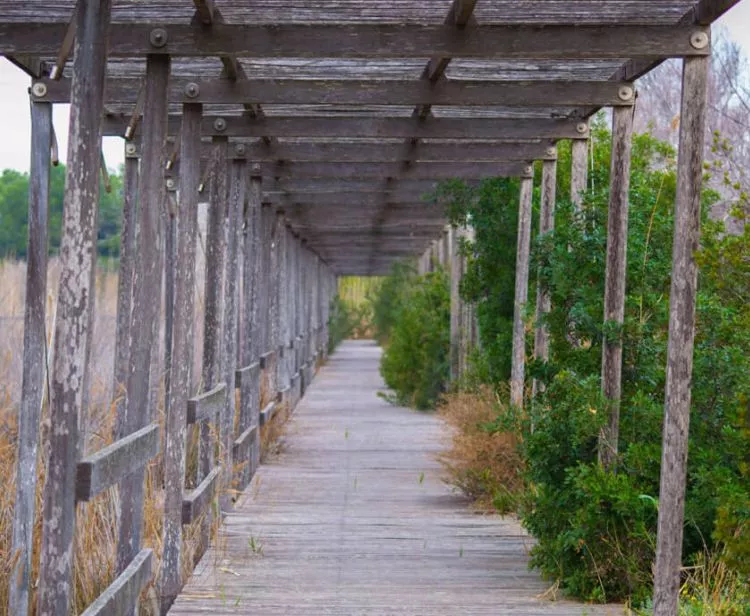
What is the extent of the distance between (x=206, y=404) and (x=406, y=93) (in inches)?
86.4

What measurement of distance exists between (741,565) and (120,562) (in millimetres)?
2782

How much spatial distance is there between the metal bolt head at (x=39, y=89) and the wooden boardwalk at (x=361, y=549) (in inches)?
109

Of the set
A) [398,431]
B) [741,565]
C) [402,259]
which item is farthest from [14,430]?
[402,259]

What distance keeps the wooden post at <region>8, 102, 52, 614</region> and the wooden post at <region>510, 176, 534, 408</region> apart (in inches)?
190

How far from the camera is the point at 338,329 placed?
134 feet

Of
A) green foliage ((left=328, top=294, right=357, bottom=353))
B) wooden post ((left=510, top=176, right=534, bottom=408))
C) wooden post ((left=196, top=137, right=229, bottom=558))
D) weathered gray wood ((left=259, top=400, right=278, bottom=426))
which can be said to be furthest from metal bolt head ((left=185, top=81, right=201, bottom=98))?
green foliage ((left=328, top=294, right=357, bottom=353))

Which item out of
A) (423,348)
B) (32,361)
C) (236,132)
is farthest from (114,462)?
(423,348)

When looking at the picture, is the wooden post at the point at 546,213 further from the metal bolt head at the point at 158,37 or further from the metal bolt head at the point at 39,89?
the metal bolt head at the point at 158,37

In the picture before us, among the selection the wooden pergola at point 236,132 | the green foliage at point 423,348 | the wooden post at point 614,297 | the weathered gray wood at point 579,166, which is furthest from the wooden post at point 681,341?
the green foliage at point 423,348

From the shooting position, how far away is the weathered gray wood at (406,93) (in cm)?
768

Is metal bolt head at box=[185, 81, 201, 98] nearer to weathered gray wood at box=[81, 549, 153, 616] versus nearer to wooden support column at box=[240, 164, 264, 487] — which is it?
weathered gray wood at box=[81, 549, 153, 616]

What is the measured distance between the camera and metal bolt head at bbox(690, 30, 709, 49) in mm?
6121

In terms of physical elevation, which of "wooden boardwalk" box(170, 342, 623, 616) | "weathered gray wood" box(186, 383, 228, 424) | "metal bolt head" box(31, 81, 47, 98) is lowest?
"wooden boardwalk" box(170, 342, 623, 616)

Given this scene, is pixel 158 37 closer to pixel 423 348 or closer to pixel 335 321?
pixel 423 348
